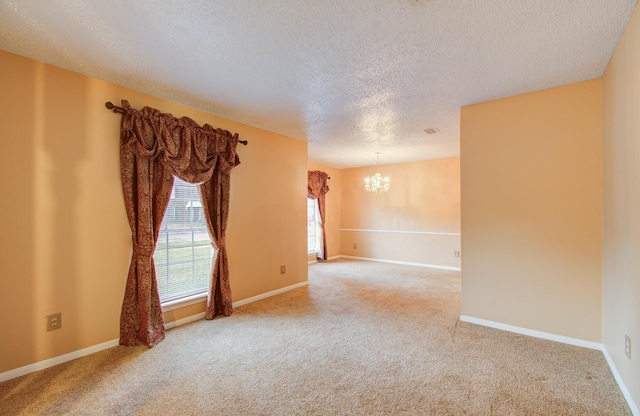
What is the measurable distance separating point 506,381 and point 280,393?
5.37 ft

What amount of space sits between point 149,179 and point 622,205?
3.84 meters

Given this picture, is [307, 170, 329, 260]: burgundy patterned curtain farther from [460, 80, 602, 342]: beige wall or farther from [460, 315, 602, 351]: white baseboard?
[460, 315, 602, 351]: white baseboard

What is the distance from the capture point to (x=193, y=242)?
3.44 meters

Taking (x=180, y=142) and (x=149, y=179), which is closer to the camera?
(x=149, y=179)

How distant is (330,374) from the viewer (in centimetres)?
222

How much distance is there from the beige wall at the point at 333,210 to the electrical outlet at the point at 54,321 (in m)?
5.53

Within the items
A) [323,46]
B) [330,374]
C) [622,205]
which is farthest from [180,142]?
[622,205]

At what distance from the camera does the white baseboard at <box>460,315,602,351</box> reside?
8.61 ft

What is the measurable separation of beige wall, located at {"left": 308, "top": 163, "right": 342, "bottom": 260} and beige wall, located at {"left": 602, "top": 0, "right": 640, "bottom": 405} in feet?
18.0

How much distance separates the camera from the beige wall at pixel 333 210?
24.7 ft

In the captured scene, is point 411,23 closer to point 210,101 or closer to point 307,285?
point 210,101

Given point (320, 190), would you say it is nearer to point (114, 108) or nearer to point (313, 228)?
point (313, 228)

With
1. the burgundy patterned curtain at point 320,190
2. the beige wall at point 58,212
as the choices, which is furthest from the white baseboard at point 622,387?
the burgundy patterned curtain at point 320,190

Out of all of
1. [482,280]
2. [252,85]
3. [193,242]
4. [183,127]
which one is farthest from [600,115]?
[193,242]
